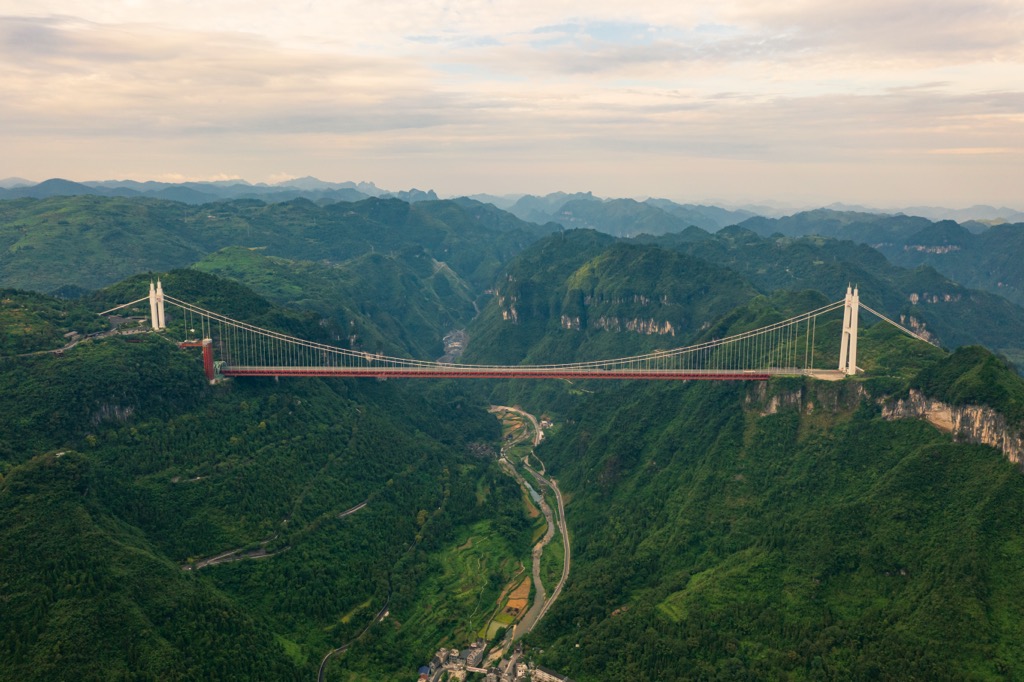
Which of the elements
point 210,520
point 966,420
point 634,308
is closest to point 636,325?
point 634,308

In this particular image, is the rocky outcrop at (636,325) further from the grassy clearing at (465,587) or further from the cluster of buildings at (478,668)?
the cluster of buildings at (478,668)

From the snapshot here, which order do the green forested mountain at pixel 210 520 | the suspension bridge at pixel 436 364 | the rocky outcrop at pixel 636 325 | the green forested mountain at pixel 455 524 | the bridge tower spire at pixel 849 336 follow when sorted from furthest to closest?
the rocky outcrop at pixel 636 325 → the suspension bridge at pixel 436 364 → the bridge tower spire at pixel 849 336 → the green forested mountain at pixel 455 524 → the green forested mountain at pixel 210 520

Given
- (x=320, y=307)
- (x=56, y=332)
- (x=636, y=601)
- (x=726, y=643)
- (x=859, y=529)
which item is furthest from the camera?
(x=320, y=307)

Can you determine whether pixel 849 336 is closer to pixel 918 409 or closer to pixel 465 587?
pixel 918 409

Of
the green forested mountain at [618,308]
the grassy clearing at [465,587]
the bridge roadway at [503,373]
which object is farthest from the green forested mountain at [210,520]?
the green forested mountain at [618,308]

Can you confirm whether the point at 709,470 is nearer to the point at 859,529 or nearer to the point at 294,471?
the point at 859,529

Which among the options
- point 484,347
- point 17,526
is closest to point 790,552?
point 17,526

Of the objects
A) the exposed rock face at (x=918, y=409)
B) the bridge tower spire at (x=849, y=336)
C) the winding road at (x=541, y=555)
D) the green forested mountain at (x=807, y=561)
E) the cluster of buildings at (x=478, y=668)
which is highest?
the bridge tower spire at (x=849, y=336)
